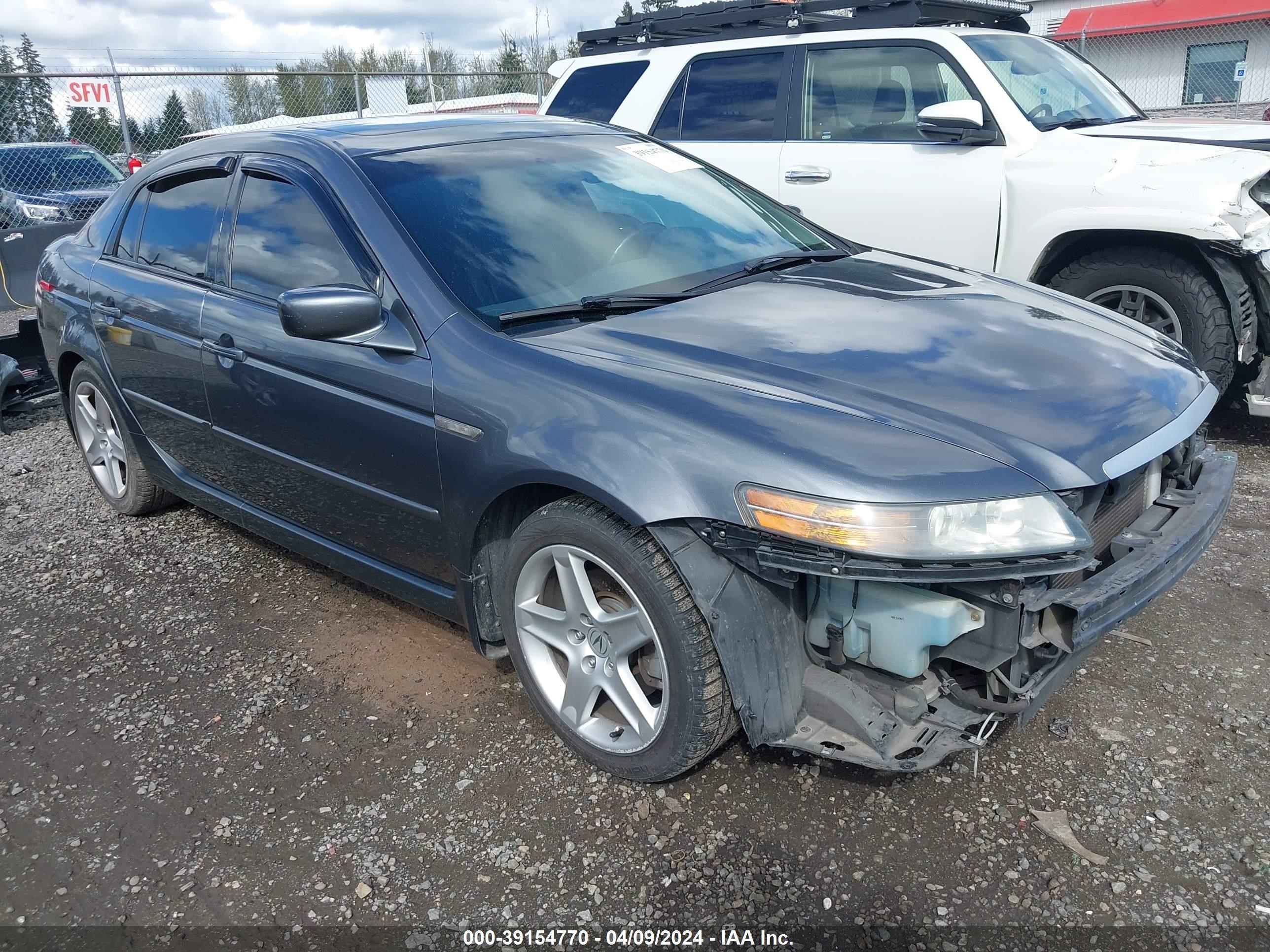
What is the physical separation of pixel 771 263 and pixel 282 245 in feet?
5.40

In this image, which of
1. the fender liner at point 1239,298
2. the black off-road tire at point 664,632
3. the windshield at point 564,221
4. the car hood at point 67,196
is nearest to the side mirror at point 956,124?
the fender liner at point 1239,298

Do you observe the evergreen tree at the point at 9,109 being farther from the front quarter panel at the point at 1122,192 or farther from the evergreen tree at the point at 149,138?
the front quarter panel at the point at 1122,192

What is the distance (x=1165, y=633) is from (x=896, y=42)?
3.79 m

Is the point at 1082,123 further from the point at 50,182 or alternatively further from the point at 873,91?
the point at 50,182

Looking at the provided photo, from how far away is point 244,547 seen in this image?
4.56 metres

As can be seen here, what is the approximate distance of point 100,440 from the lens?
4930mm

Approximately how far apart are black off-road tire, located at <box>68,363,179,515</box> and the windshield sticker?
249 centimetres

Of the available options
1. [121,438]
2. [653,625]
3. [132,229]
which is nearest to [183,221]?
[132,229]

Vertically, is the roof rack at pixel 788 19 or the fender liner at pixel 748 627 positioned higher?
the roof rack at pixel 788 19

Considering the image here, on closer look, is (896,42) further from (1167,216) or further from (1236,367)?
(1236,367)

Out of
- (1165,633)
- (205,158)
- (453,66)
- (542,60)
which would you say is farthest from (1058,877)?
(453,66)

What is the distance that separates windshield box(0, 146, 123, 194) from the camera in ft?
39.6

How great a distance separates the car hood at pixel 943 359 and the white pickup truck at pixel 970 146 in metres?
1.81

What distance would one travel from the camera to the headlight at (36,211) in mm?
11758
